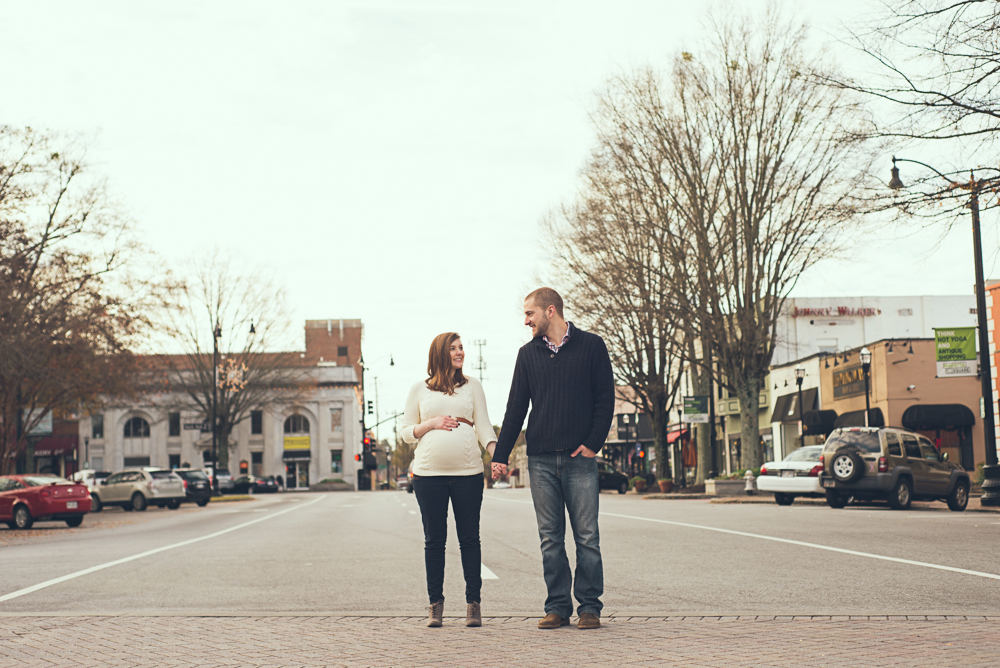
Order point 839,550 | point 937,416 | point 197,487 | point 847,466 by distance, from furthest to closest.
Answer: point 197,487, point 937,416, point 847,466, point 839,550

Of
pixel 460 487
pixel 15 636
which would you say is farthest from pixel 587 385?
pixel 15 636

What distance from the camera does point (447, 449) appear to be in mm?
6684

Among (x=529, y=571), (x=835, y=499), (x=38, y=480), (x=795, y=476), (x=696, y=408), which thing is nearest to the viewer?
(x=529, y=571)

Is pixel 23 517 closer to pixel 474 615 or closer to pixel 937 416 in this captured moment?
pixel 474 615

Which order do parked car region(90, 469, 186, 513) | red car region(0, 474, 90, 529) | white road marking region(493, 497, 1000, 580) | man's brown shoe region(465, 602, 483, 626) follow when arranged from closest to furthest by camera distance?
1. man's brown shoe region(465, 602, 483, 626)
2. white road marking region(493, 497, 1000, 580)
3. red car region(0, 474, 90, 529)
4. parked car region(90, 469, 186, 513)

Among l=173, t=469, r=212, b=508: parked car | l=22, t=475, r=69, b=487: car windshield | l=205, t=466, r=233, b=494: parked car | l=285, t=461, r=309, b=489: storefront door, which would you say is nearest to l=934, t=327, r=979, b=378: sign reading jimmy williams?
l=22, t=475, r=69, b=487: car windshield

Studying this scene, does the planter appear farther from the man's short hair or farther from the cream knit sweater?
the man's short hair

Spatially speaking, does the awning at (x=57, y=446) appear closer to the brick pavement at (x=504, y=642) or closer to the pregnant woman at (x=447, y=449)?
the brick pavement at (x=504, y=642)

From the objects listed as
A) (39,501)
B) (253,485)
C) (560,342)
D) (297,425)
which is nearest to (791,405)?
(39,501)

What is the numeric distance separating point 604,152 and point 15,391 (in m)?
20.0

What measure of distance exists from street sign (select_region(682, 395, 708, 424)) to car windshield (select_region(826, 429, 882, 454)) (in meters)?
17.5

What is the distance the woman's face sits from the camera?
22.2 feet

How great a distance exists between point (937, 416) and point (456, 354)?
33893 millimetres

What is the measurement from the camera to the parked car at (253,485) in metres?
70.2
